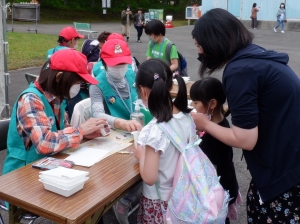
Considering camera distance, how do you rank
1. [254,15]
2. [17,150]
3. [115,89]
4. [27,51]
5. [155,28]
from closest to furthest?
1. [17,150]
2. [115,89]
3. [155,28]
4. [27,51]
5. [254,15]

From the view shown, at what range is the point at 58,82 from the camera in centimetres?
203

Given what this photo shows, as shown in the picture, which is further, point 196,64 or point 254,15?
point 254,15

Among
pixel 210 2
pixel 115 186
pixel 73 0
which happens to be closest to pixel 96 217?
pixel 115 186

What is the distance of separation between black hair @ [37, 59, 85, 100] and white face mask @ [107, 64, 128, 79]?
586 mm

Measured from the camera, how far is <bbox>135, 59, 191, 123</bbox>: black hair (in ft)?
5.65

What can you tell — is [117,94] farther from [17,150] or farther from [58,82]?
[17,150]

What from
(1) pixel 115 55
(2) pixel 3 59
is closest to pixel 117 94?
(1) pixel 115 55

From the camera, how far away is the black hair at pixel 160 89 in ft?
5.65

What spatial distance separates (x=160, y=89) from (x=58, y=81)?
638mm

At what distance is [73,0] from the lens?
34.8 metres

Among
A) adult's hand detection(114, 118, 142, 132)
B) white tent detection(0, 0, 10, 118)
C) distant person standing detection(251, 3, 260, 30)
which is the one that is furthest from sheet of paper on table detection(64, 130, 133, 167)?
distant person standing detection(251, 3, 260, 30)

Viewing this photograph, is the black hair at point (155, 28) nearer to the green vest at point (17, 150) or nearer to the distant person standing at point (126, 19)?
the green vest at point (17, 150)

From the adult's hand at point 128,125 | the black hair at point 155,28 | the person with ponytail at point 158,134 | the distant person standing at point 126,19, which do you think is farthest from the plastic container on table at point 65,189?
the distant person standing at point 126,19

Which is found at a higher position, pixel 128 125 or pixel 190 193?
pixel 128 125
